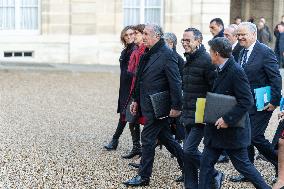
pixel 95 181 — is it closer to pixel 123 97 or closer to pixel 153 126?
pixel 153 126

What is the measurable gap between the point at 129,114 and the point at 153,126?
1.15 meters

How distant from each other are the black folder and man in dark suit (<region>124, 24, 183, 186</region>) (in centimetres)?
89

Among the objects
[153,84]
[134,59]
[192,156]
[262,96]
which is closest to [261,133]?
[262,96]

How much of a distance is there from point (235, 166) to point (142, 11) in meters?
15.2

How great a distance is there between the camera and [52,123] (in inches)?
415

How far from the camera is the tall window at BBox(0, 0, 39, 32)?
19844mm

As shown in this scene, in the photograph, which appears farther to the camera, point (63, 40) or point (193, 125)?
point (63, 40)

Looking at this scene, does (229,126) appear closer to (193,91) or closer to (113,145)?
(193,91)

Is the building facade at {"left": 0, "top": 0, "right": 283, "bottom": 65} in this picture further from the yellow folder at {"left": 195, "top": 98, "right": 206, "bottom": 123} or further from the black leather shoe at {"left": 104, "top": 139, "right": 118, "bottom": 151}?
the yellow folder at {"left": 195, "top": 98, "right": 206, "bottom": 123}

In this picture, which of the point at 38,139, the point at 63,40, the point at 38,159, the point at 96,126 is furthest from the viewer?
the point at 63,40

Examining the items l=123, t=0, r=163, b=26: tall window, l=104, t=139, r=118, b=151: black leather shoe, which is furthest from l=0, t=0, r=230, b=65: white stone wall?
l=104, t=139, r=118, b=151: black leather shoe

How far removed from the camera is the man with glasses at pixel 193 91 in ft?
21.2

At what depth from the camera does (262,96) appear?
697cm

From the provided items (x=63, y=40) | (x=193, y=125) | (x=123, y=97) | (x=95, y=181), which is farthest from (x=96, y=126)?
(x=63, y=40)
